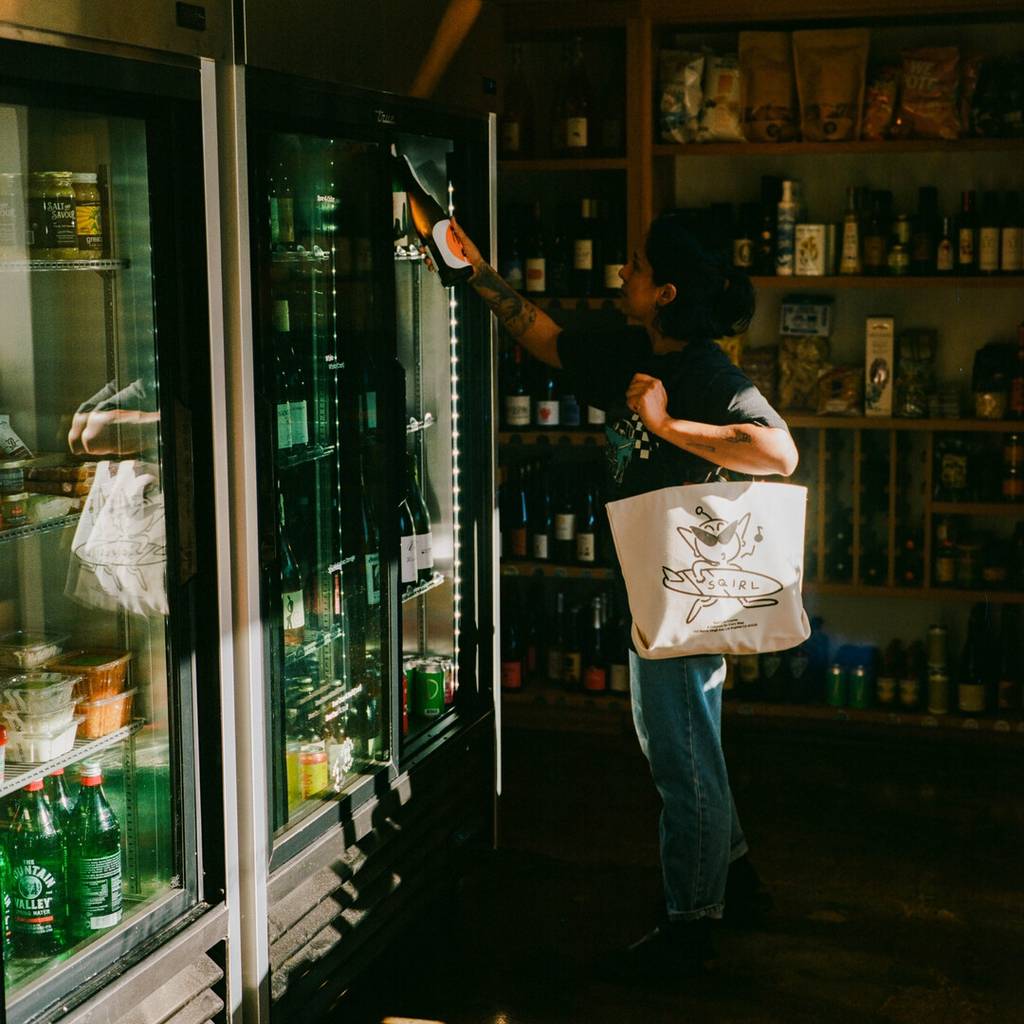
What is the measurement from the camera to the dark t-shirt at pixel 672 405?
3.01m

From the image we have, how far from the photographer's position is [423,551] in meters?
3.44

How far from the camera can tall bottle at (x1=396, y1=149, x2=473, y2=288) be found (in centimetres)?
317

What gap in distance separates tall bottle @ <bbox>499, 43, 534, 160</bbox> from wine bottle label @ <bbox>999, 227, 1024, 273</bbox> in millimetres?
1634

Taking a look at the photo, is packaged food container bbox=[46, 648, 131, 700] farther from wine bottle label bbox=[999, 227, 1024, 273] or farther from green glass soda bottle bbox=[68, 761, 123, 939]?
wine bottle label bbox=[999, 227, 1024, 273]

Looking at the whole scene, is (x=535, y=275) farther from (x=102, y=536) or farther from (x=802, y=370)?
(x=102, y=536)

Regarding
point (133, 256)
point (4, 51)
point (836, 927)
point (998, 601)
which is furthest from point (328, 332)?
point (998, 601)

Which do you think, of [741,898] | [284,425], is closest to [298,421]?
[284,425]

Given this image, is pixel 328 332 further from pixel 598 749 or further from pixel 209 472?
pixel 598 749

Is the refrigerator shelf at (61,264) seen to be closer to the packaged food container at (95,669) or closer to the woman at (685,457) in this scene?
the packaged food container at (95,669)

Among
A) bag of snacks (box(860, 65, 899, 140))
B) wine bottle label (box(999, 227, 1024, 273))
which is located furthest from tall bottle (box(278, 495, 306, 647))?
wine bottle label (box(999, 227, 1024, 273))

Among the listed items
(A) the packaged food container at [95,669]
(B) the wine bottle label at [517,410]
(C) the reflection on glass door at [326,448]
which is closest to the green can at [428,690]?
(C) the reflection on glass door at [326,448]

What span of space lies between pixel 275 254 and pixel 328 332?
0.78 ft

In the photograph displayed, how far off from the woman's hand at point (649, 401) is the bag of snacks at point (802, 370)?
2.07 metres

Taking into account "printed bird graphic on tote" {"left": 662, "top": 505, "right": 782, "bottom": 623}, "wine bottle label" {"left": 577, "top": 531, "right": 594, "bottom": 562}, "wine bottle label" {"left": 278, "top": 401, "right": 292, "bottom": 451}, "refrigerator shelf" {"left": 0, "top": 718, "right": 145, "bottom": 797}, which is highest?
"wine bottle label" {"left": 278, "top": 401, "right": 292, "bottom": 451}
